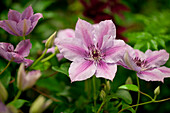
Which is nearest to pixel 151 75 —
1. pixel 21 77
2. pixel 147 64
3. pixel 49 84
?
pixel 147 64

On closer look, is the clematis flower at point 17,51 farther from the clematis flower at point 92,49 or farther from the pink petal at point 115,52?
the pink petal at point 115,52

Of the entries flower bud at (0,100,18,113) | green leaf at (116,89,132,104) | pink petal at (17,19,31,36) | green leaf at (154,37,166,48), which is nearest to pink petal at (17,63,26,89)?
flower bud at (0,100,18,113)

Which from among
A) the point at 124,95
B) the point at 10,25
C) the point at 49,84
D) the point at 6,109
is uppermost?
the point at 10,25

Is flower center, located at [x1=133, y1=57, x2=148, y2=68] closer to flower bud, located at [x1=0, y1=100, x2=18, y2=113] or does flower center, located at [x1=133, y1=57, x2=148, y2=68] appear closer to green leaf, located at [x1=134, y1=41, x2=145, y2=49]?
green leaf, located at [x1=134, y1=41, x2=145, y2=49]

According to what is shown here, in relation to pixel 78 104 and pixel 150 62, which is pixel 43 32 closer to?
pixel 78 104

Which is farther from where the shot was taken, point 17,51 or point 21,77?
point 17,51

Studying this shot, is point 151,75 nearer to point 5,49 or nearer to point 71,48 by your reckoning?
point 71,48

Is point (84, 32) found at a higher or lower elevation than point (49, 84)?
higher

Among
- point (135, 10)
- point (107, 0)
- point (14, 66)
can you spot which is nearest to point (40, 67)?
point (14, 66)
